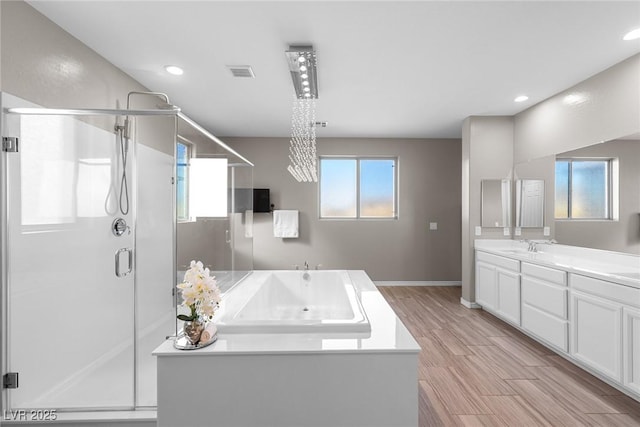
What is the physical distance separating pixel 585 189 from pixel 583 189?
2cm

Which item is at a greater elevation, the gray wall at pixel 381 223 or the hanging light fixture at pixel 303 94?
the hanging light fixture at pixel 303 94

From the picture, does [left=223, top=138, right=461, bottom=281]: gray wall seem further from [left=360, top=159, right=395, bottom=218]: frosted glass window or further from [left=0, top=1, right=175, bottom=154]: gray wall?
[left=0, top=1, right=175, bottom=154]: gray wall

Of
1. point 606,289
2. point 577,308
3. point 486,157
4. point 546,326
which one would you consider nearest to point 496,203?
point 486,157

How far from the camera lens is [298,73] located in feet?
8.61

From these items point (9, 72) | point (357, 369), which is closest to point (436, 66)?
point (357, 369)

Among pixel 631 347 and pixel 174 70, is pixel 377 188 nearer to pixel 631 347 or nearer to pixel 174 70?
pixel 174 70

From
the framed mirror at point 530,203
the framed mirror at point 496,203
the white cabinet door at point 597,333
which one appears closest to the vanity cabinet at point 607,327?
the white cabinet door at point 597,333

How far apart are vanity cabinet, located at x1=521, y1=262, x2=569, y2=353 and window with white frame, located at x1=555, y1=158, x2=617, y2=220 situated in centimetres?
70

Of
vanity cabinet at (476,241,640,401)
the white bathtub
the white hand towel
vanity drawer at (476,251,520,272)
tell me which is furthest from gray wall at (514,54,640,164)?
the white hand towel

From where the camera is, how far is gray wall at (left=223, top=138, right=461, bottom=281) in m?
5.21

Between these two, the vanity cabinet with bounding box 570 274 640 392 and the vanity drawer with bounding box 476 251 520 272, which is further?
the vanity drawer with bounding box 476 251 520 272

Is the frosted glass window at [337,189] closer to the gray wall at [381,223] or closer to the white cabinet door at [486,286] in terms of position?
the gray wall at [381,223]

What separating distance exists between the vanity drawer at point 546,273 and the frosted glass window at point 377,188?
2.52m

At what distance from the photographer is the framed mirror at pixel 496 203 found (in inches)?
157
